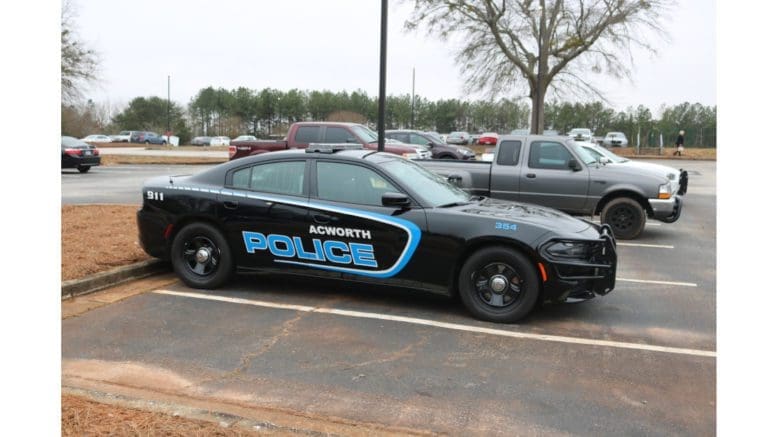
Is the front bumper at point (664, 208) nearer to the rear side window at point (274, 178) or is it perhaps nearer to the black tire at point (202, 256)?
the rear side window at point (274, 178)

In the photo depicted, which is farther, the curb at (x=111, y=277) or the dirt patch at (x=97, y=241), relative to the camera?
the dirt patch at (x=97, y=241)

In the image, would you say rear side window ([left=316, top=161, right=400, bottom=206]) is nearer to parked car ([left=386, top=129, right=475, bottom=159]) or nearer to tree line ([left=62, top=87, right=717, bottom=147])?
parked car ([left=386, top=129, right=475, bottom=159])

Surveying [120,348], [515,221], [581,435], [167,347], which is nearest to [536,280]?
[515,221]

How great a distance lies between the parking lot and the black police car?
330 mm

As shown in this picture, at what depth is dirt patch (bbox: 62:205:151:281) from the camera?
22.3 feet

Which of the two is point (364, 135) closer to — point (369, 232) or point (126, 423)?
point (369, 232)

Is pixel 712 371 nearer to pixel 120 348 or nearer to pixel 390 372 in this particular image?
pixel 390 372

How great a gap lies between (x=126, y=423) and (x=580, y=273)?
3.78 m

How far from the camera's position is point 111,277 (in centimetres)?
670

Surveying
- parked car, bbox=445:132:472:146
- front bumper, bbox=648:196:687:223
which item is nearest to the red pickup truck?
front bumper, bbox=648:196:687:223

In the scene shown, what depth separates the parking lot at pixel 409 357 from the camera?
3846 millimetres

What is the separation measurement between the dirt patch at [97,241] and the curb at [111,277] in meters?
0.12

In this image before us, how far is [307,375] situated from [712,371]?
2898 mm

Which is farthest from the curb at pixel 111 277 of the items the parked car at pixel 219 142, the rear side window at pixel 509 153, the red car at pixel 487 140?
the parked car at pixel 219 142
